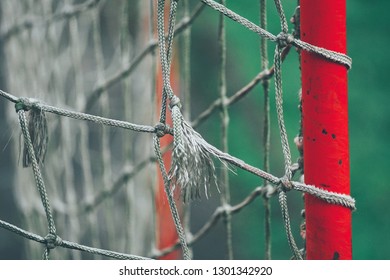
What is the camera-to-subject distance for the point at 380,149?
6.56 feet

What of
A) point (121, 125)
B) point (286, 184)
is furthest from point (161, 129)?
point (286, 184)

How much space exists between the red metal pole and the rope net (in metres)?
0.01

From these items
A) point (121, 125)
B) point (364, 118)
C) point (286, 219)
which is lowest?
point (286, 219)

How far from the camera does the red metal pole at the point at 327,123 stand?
64 cm

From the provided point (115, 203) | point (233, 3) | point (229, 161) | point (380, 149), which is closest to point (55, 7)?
point (233, 3)

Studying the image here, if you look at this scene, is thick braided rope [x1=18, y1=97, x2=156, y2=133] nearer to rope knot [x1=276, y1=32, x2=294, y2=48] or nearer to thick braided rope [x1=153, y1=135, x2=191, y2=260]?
thick braided rope [x1=153, y1=135, x2=191, y2=260]

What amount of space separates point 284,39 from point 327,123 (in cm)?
10

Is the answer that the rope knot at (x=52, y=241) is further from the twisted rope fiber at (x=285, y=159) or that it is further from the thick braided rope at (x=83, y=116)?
the twisted rope fiber at (x=285, y=159)

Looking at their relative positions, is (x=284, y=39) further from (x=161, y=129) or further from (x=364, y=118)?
(x=364, y=118)

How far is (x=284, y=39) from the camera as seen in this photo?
0.66 m

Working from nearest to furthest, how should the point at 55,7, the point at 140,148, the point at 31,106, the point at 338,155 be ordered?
the point at 338,155
the point at 31,106
the point at 55,7
the point at 140,148

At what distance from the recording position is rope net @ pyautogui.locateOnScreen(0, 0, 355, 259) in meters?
0.68
